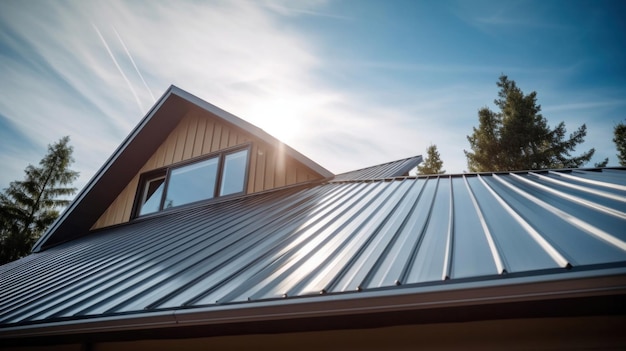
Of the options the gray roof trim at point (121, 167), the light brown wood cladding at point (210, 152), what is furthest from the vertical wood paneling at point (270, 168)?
the gray roof trim at point (121, 167)

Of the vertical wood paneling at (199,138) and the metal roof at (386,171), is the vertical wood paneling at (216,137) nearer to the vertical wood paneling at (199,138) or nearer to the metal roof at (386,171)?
the vertical wood paneling at (199,138)

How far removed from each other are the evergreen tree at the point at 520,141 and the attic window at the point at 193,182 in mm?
21592

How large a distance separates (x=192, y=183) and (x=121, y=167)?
2.62m

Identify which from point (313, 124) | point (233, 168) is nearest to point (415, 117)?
point (313, 124)

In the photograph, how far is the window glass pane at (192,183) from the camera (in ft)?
23.6

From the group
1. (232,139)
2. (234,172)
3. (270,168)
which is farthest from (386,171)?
(232,139)

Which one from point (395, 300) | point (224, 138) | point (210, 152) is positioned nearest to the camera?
point (395, 300)

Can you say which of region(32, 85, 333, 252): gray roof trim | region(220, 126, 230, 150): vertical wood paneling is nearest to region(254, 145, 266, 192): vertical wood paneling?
region(220, 126, 230, 150): vertical wood paneling

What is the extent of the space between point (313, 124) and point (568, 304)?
693 cm

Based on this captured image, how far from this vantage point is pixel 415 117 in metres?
8.50

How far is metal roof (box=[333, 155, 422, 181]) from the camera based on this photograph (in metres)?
6.61

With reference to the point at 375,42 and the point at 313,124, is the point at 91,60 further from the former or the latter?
the point at 375,42

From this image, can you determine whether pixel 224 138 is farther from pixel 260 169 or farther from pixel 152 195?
pixel 152 195

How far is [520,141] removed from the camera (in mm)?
22078
